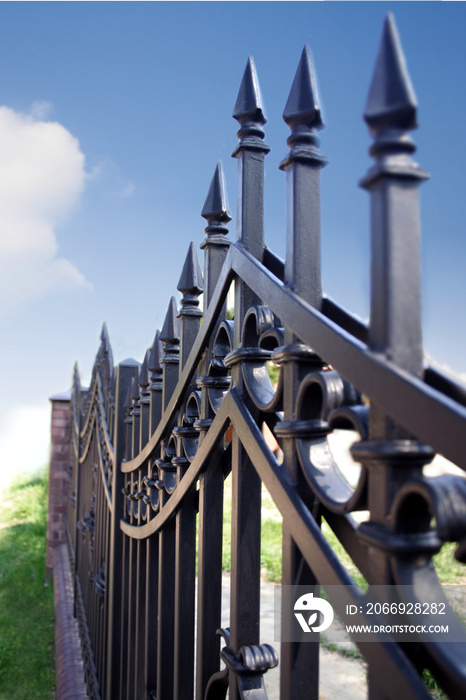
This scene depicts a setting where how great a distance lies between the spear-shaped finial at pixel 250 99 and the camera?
1192 millimetres

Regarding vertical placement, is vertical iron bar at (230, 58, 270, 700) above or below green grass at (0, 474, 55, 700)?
above

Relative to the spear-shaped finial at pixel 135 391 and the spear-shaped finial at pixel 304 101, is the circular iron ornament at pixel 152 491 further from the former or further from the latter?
the spear-shaped finial at pixel 304 101

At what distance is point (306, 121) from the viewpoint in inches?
37.3

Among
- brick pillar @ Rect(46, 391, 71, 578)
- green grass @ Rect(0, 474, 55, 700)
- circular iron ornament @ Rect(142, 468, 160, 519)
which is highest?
circular iron ornament @ Rect(142, 468, 160, 519)

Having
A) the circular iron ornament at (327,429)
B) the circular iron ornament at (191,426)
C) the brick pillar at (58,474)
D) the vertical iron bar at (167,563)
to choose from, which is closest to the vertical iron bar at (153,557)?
the vertical iron bar at (167,563)

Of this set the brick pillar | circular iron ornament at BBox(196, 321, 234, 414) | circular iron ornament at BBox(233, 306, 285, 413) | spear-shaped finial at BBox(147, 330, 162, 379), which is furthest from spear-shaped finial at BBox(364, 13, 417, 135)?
the brick pillar

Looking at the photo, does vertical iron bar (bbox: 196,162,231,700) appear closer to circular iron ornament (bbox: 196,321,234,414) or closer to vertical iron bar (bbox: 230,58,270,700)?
circular iron ornament (bbox: 196,321,234,414)

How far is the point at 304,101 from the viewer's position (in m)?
0.94

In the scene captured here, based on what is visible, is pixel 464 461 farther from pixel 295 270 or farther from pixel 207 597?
pixel 207 597

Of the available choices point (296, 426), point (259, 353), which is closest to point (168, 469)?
point (259, 353)

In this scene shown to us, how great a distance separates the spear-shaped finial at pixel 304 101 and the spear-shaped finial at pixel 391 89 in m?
0.31

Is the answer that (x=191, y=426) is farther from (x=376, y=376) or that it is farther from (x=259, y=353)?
(x=376, y=376)

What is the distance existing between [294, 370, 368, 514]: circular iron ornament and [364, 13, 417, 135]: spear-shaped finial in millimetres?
326

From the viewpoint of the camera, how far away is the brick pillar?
6480mm
